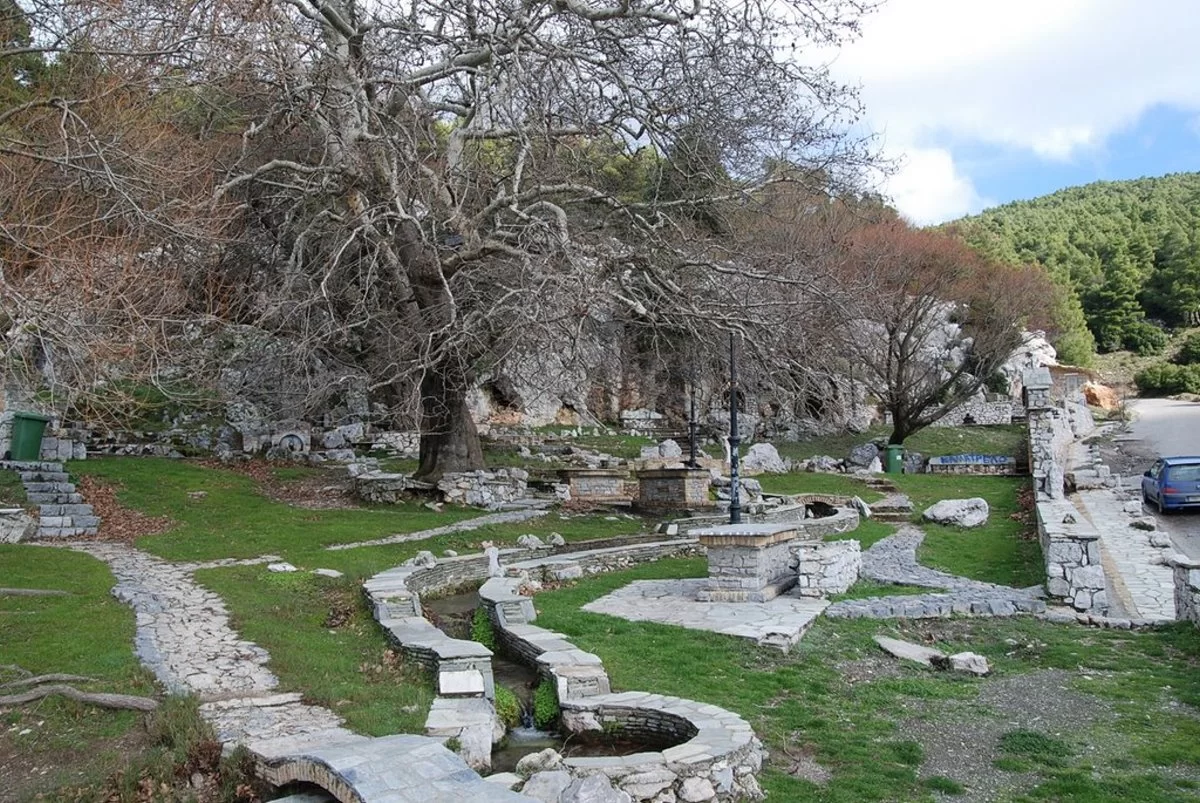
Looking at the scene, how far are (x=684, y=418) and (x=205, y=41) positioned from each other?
1023 inches

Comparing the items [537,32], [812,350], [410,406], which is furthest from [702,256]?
[410,406]

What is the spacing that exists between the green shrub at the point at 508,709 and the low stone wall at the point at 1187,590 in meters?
6.60

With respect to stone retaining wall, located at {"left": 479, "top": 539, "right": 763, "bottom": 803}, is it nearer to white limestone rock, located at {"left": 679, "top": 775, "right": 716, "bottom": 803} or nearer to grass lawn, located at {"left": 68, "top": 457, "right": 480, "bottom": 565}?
white limestone rock, located at {"left": 679, "top": 775, "right": 716, "bottom": 803}

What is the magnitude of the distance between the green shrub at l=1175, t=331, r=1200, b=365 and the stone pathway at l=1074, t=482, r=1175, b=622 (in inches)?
2019

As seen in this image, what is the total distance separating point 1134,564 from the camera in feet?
41.5

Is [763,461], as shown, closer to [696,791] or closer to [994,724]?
[994,724]

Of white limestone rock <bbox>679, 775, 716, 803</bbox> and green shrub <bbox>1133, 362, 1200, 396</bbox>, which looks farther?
green shrub <bbox>1133, 362, 1200, 396</bbox>

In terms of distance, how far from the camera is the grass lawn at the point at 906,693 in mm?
5117

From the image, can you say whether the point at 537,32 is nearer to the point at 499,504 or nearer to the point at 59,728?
the point at 499,504

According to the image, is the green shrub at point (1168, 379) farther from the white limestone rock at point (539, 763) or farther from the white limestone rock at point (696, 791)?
the white limestone rock at point (539, 763)

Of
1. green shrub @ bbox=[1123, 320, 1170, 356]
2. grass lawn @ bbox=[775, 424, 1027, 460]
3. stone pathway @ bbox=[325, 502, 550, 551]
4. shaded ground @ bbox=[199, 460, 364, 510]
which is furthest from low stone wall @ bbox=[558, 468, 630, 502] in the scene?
green shrub @ bbox=[1123, 320, 1170, 356]

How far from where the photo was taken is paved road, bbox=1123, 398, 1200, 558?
16.4 m

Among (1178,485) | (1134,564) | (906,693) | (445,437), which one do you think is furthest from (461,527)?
(1178,485)

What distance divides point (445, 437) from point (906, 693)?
13306 millimetres
